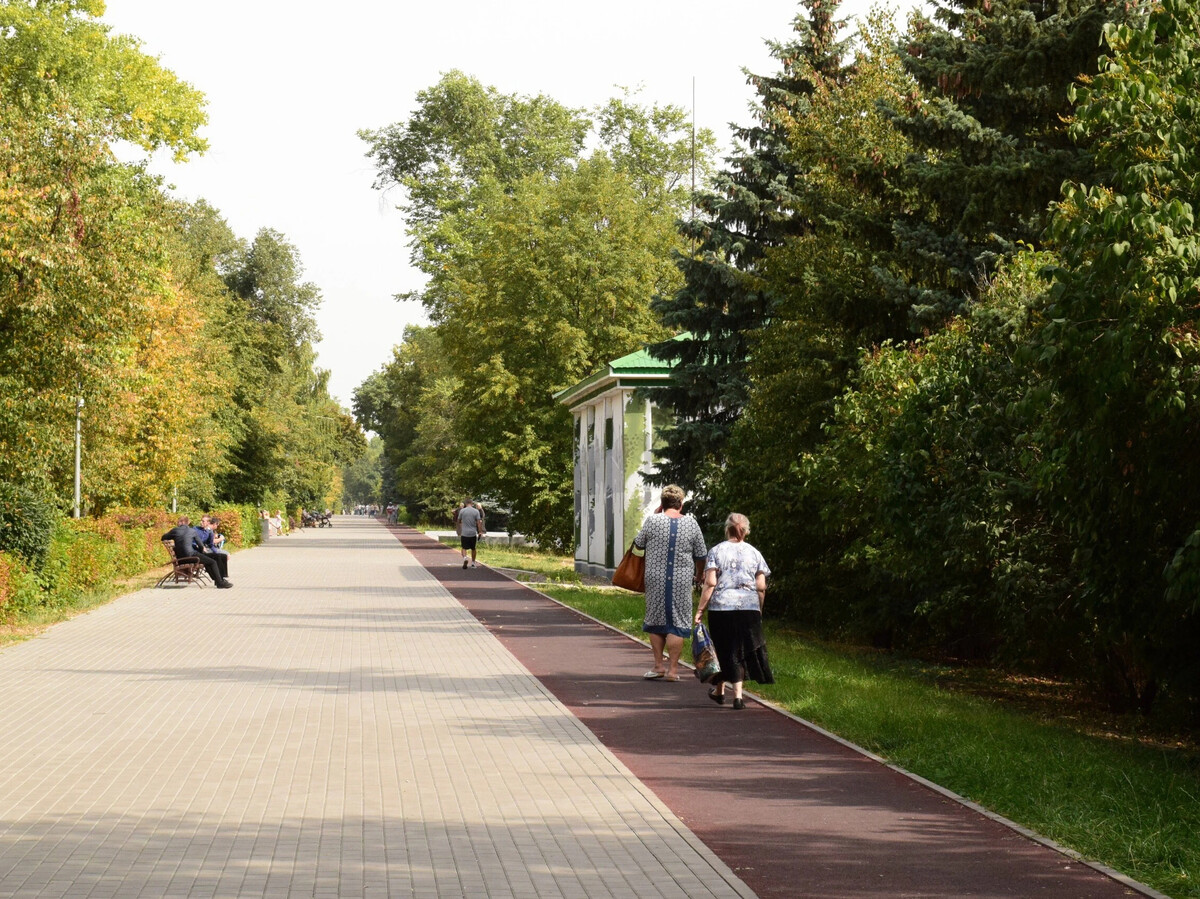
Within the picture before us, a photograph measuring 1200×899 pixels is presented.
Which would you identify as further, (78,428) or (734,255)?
(78,428)

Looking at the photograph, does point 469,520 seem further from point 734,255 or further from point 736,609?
point 736,609

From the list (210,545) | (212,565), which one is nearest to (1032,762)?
(212,565)

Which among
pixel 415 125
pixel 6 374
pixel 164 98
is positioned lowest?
pixel 6 374

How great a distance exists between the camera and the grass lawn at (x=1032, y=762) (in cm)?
722

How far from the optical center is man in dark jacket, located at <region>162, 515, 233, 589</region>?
3098 cm

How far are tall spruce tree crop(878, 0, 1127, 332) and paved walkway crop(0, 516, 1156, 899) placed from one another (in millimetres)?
6111

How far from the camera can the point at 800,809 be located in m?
8.16

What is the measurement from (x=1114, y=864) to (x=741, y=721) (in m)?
5.04

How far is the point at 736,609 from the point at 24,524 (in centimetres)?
1288

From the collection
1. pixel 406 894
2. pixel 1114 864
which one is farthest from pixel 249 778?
Answer: pixel 1114 864

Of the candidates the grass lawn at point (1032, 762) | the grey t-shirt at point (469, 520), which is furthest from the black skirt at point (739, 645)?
the grey t-shirt at point (469, 520)

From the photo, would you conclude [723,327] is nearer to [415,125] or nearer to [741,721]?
[741,721]

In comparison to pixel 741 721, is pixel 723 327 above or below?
above

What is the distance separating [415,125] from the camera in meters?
65.3
